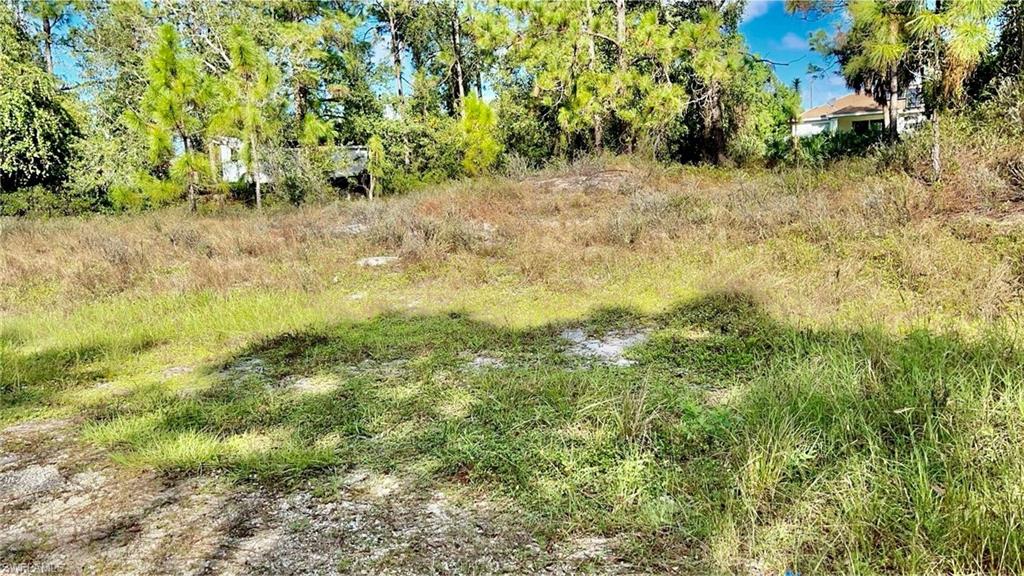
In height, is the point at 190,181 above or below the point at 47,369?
above

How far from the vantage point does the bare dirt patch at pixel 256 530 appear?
1.75m

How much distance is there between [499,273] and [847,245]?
3734 mm

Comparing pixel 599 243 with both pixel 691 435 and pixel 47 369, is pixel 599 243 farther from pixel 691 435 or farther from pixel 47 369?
pixel 47 369

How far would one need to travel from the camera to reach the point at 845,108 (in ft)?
91.5

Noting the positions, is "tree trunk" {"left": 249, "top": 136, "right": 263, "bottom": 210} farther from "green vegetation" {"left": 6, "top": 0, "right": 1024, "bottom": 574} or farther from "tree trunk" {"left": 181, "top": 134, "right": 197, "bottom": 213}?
"tree trunk" {"left": 181, "top": 134, "right": 197, "bottom": 213}

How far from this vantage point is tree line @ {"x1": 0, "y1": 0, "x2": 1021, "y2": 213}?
11258mm

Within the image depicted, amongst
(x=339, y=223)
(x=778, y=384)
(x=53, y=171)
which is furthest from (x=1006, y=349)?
(x=53, y=171)

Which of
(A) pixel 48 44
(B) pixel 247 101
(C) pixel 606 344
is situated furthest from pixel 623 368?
(A) pixel 48 44

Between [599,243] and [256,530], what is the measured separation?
598 cm

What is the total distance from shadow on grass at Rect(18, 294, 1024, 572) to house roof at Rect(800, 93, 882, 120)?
26778 mm

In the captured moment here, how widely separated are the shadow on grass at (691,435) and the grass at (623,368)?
0.04ft

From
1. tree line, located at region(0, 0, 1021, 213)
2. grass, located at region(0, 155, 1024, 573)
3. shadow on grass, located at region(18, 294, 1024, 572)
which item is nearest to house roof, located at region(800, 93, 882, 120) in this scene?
tree line, located at region(0, 0, 1021, 213)

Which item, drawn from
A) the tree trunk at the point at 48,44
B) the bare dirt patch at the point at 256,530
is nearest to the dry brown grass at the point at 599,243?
the bare dirt patch at the point at 256,530

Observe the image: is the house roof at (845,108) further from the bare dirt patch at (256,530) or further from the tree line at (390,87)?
the bare dirt patch at (256,530)
